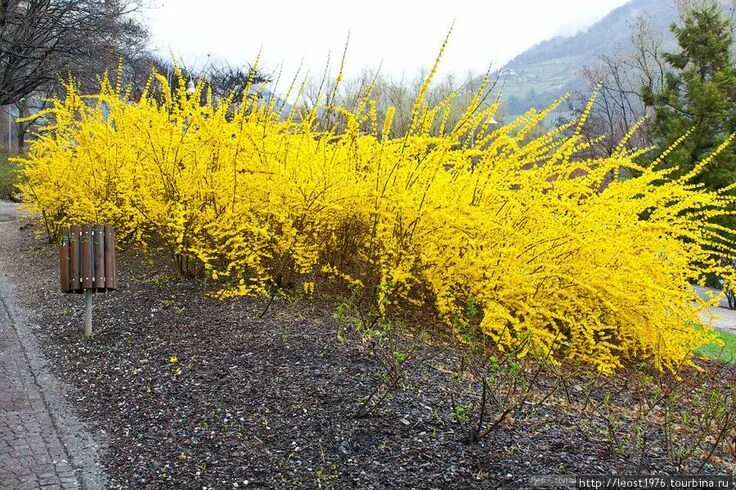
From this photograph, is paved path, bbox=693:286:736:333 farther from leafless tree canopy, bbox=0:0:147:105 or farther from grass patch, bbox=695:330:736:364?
leafless tree canopy, bbox=0:0:147:105

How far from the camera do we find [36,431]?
3.53 m

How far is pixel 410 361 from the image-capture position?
161 inches

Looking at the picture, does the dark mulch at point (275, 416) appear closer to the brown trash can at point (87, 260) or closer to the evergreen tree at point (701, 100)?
the brown trash can at point (87, 260)

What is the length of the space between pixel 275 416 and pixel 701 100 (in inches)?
545

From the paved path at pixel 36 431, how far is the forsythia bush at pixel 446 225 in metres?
1.50

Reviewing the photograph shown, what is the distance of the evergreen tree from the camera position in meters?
13.6

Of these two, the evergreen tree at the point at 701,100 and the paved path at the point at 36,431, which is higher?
the evergreen tree at the point at 701,100

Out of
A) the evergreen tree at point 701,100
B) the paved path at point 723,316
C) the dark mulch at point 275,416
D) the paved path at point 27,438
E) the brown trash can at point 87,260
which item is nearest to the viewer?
the dark mulch at point 275,416

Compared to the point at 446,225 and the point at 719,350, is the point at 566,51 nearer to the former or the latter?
the point at 719,350

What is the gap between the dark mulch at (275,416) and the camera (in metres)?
2.82

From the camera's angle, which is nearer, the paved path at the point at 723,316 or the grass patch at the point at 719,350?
the grass patch at the point at 719,350

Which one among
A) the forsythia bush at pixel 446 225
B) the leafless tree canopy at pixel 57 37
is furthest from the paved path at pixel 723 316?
the leafless tree canopy at pixel 57 37

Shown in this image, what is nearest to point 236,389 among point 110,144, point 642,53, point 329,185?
point 329,185

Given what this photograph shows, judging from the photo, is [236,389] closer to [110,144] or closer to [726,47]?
[110,144]
